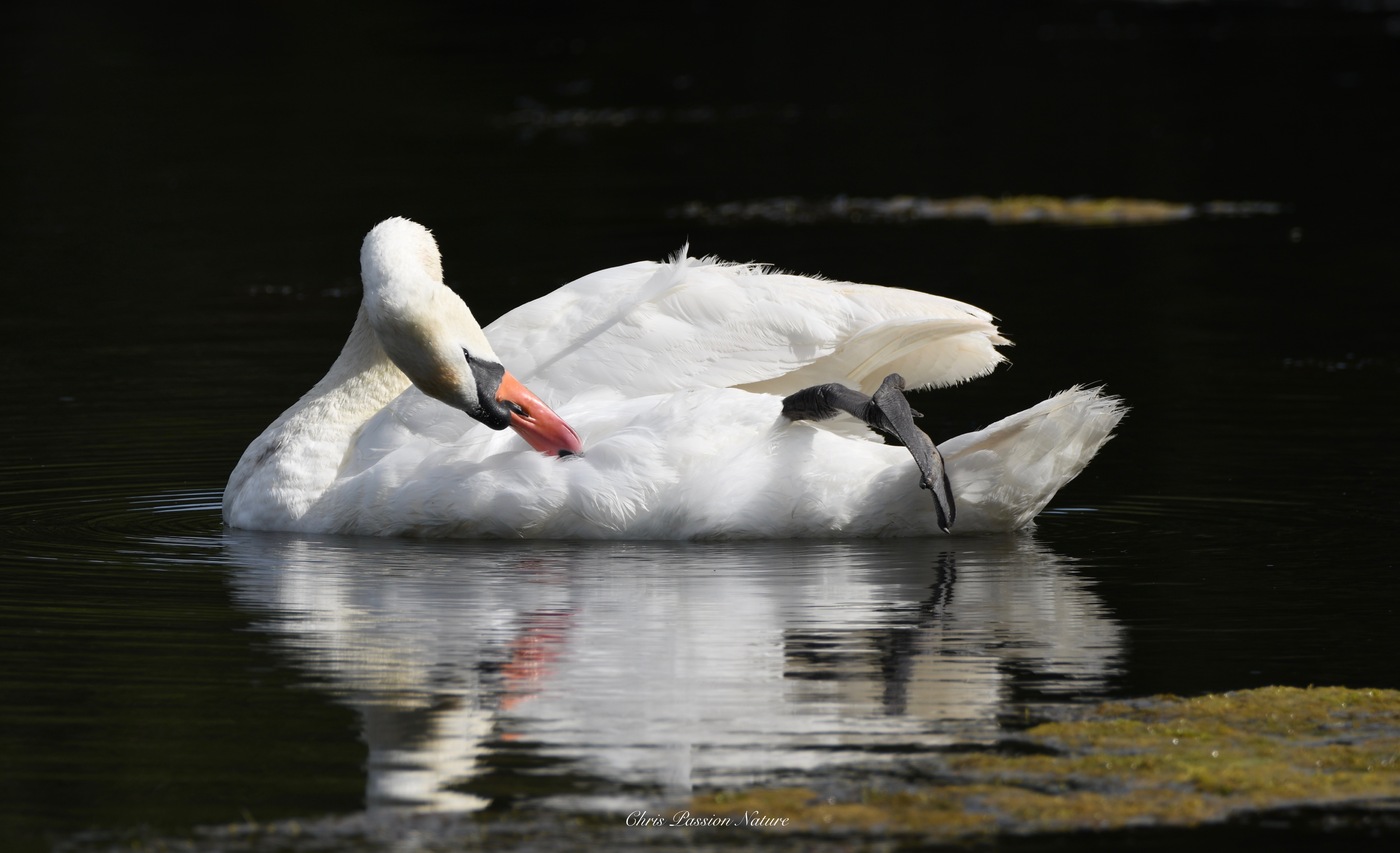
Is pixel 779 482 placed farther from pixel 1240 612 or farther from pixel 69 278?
pixel 69 278

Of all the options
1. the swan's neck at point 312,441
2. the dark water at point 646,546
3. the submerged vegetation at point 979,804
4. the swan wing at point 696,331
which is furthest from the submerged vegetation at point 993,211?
the submerged vegetation at point 979,804

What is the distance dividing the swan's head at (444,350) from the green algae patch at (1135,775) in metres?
3.20

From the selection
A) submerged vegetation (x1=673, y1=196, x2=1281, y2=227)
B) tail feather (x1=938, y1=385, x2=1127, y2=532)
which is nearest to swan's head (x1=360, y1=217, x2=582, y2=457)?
tail feather (x1=938, y1=385, x2=1127, y2=532)

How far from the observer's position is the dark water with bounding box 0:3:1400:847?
6.22 metres

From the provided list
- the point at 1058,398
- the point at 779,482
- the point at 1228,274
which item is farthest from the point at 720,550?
the point at 1228,274

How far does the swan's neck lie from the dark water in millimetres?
276

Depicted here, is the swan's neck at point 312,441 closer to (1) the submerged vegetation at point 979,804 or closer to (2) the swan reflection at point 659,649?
(2) the swan reflection at point 659,649


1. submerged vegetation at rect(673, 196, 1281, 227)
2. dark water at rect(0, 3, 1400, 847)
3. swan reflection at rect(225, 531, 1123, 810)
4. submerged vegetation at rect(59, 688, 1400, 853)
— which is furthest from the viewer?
submerged vegetation at rect(673, 196, 1281, 227)

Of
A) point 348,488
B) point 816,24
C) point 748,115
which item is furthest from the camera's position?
point 816,24

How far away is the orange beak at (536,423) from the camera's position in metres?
8.78

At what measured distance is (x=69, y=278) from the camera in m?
17.6

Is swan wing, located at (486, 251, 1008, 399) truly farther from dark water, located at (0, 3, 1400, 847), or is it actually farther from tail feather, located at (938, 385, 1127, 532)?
dark water, located at (0, 3, 1400, 847)

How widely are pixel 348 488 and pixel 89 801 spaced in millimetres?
3715

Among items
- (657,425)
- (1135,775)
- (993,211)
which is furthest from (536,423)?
(993,211)
